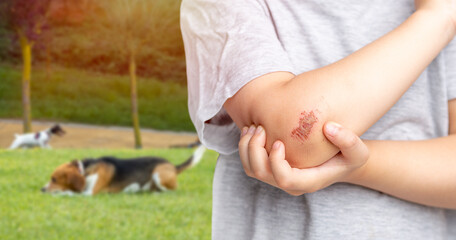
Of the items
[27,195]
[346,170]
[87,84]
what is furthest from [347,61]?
[87,84]

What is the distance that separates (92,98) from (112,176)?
215cm

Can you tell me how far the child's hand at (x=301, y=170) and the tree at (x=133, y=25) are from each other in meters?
3.79

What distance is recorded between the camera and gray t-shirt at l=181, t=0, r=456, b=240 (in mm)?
415

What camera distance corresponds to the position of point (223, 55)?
1.38ft

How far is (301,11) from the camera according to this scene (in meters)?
0.47

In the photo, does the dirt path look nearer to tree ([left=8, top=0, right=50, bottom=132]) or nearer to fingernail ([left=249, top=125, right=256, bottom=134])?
tree ([left=8, top=0, right=50, bottom=132])

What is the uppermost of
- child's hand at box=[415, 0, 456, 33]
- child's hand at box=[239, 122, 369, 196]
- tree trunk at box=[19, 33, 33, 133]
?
child's hand at box=[415, 0, 456, 33]

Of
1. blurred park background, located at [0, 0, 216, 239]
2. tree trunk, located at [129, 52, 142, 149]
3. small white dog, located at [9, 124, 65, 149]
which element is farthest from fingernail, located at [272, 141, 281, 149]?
tree trunk, located at [129, 52, 142, 149]

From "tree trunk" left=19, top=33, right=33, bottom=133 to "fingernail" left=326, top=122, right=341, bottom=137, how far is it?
3.84m

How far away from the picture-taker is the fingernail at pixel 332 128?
33 cm

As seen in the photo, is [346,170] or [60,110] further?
[60,110]

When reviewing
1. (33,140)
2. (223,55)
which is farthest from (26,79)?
(223,55)

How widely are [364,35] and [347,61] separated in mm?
113

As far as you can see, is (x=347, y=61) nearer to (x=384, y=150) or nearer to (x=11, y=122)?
(x=384, y=150)
